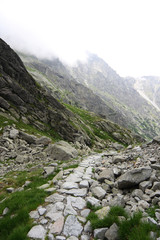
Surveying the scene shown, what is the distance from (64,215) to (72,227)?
2.77ft

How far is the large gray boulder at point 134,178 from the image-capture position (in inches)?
321

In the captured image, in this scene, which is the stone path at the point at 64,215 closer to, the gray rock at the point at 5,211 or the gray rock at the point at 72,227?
the gray rock at the point at 72,227

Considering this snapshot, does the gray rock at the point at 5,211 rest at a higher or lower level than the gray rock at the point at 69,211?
higher

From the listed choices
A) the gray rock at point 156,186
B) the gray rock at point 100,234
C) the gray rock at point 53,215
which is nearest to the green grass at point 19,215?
the gray rock at point 53,215

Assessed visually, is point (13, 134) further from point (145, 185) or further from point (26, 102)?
point (145, 185)

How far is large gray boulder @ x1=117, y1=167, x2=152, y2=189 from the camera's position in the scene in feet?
26.8

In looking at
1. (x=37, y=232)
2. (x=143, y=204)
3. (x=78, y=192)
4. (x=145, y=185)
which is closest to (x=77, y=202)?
(x=78, y=192)

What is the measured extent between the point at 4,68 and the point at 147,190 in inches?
2239

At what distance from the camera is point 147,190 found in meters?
7.23

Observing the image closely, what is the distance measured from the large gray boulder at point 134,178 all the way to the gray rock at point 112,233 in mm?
3519

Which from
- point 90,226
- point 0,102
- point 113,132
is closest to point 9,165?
point 90,226

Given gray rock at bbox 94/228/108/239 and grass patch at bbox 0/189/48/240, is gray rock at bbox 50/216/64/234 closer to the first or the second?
grass patch at bbox 0/189/48/240

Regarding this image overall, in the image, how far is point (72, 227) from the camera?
5.64 metres

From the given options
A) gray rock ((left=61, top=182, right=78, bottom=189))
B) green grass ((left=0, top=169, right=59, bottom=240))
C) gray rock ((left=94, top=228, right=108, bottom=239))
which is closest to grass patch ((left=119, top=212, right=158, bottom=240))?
gray rock ((left=94, top=228, right=108, bottom=239))
